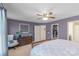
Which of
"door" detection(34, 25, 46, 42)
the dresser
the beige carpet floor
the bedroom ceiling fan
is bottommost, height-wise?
the beige carpet floor

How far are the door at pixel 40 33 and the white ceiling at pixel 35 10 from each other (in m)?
0.16

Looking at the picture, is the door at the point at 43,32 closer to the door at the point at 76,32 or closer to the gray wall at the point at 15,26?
the gray wall at the point at 15,26

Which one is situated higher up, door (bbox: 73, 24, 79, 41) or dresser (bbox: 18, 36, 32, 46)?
door (bbox: 73, 24, 79, 41)

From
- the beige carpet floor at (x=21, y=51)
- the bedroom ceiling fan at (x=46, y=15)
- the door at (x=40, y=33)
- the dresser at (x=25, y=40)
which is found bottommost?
the beige carpet floor at (x=21, y=51)

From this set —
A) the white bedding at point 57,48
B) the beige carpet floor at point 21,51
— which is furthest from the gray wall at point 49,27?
the beige carpet floor at point 21,51

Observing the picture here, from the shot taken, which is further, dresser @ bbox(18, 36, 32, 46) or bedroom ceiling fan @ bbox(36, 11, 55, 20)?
dresser @ bbox(18, 36, 32, 46)

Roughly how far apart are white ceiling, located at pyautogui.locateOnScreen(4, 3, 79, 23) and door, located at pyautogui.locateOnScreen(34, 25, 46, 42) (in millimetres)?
162

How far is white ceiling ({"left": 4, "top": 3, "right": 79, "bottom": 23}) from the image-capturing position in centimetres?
192

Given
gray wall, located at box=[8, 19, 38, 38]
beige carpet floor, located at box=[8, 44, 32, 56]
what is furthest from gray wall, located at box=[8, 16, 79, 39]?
beige carpet floor, located at box=[8, 44, 32, 56]

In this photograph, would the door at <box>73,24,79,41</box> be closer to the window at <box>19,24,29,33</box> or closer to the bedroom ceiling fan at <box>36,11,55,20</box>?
the bedroom ceiling fan at <box>36,11,55,20</box>

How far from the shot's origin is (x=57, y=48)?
2.08 m

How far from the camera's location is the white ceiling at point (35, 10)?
1.92 m

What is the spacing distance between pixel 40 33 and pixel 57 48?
53 cm

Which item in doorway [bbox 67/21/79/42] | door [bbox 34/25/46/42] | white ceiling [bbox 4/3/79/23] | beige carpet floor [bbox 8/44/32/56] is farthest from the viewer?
door [bbox 34/25/46/42]
